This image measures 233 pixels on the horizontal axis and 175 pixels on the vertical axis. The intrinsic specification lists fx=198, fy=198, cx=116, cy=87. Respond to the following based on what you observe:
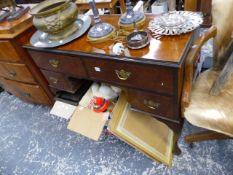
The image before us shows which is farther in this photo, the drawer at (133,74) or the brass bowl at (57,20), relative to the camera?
the brass bowl at (57,20)

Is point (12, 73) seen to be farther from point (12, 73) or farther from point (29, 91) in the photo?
point (29, 91)

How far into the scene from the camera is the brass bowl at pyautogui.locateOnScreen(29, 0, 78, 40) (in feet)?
3.33

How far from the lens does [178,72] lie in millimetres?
808

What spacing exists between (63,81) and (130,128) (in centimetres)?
54

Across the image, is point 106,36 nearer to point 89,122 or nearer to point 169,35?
point 169,35

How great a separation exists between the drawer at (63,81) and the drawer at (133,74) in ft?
0.93

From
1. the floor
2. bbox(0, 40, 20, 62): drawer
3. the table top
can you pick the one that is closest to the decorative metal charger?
the table top

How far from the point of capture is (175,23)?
94 centimetres

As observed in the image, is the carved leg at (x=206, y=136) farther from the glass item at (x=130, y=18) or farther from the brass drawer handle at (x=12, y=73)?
the brass drawer handle at (x=12, y=73)

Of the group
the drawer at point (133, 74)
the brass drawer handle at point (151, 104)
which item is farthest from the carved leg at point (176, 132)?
the drawer at point (133, 74)

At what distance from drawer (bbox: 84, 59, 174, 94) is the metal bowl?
90 millimetres

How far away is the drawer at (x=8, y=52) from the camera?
1298 mm

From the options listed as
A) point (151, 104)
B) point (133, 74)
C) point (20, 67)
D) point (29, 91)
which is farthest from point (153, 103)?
point (29, 91)

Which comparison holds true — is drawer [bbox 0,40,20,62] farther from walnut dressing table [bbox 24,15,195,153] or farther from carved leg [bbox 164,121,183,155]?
carved leg [bbox 164,121,183,155]
